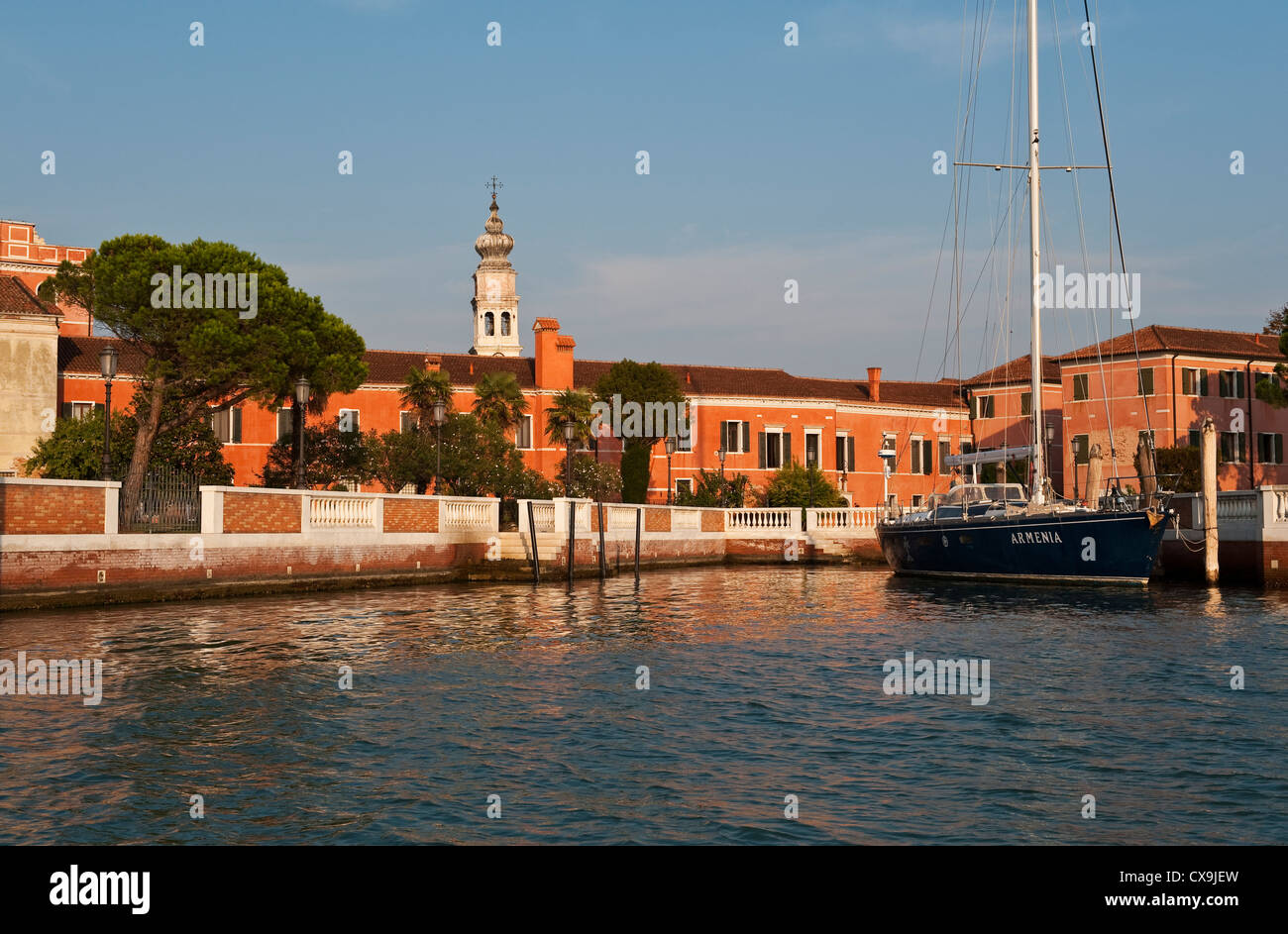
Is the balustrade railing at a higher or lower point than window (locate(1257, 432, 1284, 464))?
lower

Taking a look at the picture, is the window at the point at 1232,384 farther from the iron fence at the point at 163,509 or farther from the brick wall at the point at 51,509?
the brick wall at the point at 51,509

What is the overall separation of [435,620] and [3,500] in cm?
874

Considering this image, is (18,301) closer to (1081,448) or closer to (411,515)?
(411,515)

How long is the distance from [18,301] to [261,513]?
944 inches

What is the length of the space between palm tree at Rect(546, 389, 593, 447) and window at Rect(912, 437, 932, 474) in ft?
58.8

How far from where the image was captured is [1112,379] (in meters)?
53.2

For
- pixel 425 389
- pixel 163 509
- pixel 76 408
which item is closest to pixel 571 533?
pixel 163 509

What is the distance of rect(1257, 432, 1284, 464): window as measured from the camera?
53.1 meters

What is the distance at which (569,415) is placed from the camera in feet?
172

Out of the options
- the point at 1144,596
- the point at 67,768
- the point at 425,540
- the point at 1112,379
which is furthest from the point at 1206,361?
the point at 67,768

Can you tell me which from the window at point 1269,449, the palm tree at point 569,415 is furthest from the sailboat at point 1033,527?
the window at point 1269,449

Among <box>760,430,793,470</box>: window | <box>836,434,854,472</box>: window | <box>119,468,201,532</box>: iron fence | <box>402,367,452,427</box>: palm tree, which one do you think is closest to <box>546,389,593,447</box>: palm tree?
<box>402,367,452,427</box>: palm tree

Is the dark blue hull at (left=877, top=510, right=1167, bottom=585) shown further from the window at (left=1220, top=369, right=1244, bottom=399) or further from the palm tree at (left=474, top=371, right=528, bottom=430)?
the window at (left=1220, top=369, right=1244, bottom=399)

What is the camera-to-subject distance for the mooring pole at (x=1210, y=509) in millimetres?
30797
